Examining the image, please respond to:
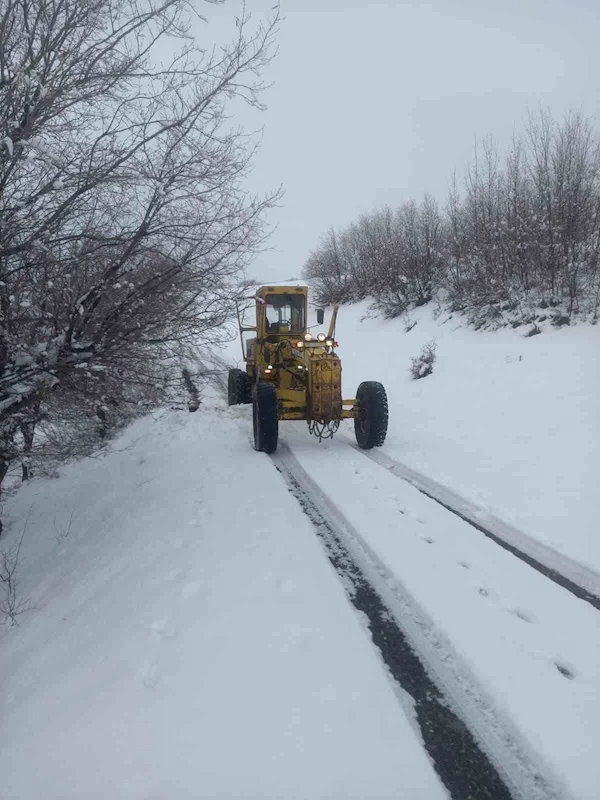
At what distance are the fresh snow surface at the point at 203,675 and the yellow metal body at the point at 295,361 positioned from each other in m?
2.27

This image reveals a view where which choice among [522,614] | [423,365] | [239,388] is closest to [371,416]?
[239,388]

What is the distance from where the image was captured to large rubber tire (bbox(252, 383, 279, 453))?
25.3 ft

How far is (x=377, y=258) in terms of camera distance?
22.2 meters

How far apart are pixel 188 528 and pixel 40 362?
89.5 inches

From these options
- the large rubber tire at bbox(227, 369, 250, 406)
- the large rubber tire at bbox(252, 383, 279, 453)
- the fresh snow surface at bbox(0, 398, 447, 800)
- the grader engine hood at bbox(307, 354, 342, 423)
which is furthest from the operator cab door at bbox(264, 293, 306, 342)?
the fresh snow surface at bbox(0, 398, 447, 800)

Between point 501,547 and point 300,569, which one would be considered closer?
point 300,569

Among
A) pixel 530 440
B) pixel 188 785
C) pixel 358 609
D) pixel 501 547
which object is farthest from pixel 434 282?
pixel 188 785

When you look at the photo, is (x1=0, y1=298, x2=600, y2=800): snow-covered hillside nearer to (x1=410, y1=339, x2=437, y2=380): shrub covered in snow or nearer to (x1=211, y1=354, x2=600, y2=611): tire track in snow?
(x1=211, y1=354, x2=600, y2=611): tire track in snow

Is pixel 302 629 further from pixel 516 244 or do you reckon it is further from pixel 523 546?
pixel 516 244

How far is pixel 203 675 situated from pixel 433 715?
1378 millimetres

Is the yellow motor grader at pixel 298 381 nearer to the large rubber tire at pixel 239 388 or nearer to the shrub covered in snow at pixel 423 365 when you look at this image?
the large rubber tire at pixel 239 388

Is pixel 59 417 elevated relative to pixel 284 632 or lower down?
elevated

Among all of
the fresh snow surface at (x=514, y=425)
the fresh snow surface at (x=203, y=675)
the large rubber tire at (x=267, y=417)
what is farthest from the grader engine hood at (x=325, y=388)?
the fresh snow surface at (x=203, y=675)

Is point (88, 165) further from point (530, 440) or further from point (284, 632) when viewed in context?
point (530, 440)
